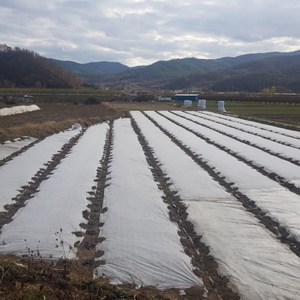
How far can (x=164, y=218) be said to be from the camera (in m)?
6.10

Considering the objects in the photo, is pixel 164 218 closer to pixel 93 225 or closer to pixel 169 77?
pixel 93 225

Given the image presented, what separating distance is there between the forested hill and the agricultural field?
6833 cm

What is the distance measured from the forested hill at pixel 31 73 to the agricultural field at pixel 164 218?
68334 mm

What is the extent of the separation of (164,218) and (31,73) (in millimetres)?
77398

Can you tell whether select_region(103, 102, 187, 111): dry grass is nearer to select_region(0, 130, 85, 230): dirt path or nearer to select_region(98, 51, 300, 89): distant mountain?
select_region(0, 130, 85, 230): dirt path

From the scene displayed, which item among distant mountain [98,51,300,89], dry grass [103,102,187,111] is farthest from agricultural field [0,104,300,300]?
distant mountain [98,51,300,89]

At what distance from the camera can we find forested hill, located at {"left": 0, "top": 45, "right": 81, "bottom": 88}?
253 feet

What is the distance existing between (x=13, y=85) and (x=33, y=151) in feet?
222

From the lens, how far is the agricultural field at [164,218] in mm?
4359

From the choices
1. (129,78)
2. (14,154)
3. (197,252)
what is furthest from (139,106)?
(129,78)

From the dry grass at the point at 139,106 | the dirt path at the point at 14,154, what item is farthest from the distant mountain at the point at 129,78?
the dirt path at the point at 14,154

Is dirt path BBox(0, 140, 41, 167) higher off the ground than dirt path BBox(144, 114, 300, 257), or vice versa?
dirt path BBox(144, 114, 300, 257)

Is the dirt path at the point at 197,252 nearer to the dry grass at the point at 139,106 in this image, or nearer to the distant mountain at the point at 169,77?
the dry grass at the point at 139,106

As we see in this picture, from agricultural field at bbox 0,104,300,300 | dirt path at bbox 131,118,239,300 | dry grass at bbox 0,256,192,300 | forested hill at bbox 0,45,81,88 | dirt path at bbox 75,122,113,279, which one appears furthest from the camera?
forested hill at bbox 0,45,81,88
